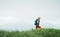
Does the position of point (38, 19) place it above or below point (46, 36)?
above

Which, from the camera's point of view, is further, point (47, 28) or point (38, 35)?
point (47, 28)

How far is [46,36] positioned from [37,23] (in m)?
1.07

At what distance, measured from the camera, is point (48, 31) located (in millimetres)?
10367

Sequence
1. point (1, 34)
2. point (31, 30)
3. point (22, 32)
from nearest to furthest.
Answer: point (1, 34), point (22, 32), point (31, 30)

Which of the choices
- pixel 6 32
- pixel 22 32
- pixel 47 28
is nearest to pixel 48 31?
pixel 47 28

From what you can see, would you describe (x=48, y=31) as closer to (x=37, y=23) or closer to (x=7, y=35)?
(x=37, y=23)

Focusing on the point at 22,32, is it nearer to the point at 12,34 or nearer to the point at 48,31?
the point at 12,34

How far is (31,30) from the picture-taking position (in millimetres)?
10289

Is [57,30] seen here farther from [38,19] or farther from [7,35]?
[7,35]

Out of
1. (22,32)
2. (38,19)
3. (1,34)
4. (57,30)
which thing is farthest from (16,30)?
(57,30)

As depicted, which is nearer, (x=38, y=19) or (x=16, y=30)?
(x=16, y=30)

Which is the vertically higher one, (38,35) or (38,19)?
(38,19)

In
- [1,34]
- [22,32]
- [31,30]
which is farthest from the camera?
[31,30]

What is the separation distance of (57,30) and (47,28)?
0.53 metres
